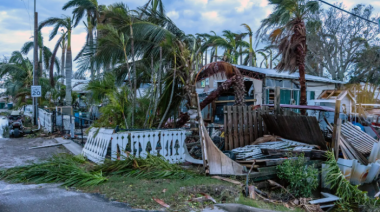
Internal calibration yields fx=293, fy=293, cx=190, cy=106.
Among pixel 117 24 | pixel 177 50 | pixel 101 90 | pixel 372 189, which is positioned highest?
pixel 117 24

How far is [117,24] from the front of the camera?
9.52m

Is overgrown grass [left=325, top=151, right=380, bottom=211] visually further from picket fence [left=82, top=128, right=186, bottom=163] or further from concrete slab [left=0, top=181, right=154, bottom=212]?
concrete slab [left=0, top=181, right=154, bottom=212]

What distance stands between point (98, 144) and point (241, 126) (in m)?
4.13

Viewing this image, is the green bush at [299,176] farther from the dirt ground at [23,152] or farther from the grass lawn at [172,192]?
the dirt ground at [23,152]

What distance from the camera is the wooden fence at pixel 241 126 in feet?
27.6

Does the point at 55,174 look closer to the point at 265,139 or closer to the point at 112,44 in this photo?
the point at 112,44

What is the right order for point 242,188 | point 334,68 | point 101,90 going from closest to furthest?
point 242,188 → point 101,90 → point 334,68

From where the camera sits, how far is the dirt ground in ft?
27.1

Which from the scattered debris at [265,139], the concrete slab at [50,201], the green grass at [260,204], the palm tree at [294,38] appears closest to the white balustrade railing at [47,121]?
the concrete slab at [50,201]

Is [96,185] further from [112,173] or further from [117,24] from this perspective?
[117,24]

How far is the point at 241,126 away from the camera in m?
8.68

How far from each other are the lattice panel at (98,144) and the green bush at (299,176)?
4.39 metres

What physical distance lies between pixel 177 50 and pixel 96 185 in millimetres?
5512

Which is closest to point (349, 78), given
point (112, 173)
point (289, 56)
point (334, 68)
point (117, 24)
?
point (334, 68)
